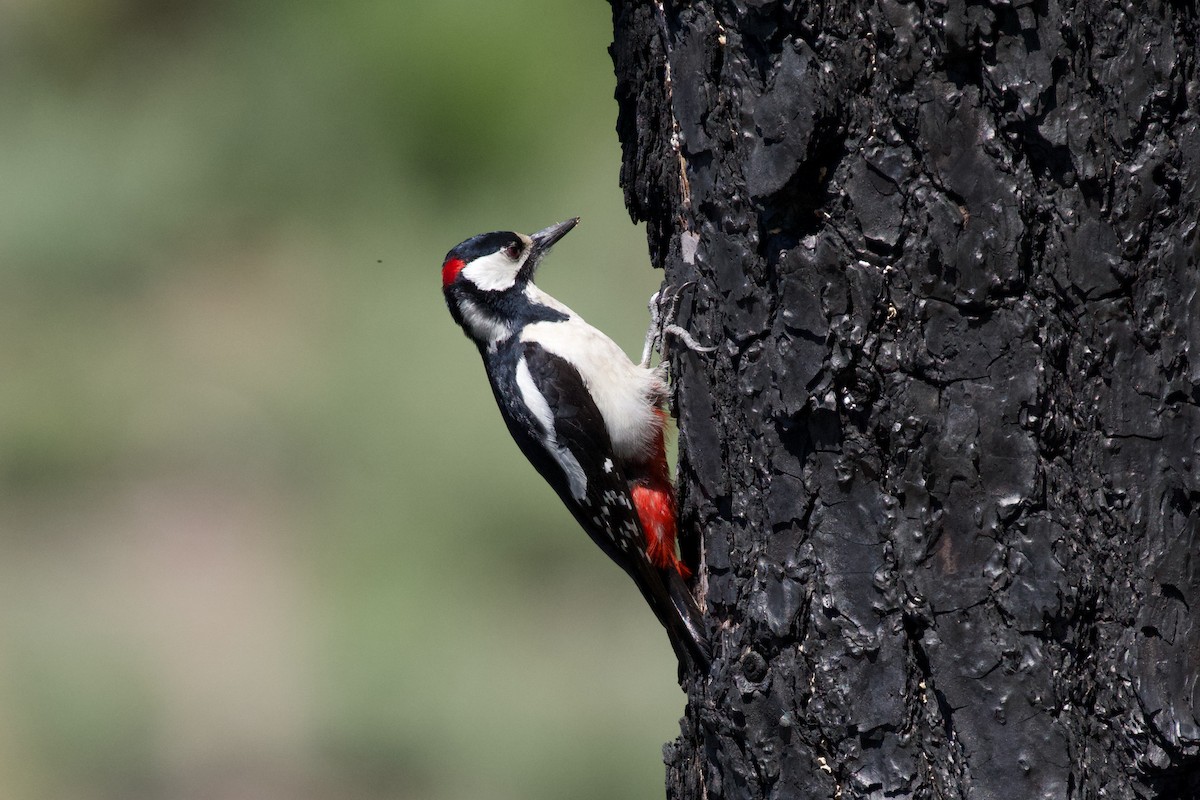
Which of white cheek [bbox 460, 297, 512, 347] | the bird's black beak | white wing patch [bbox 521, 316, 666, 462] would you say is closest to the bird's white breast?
white wing patch [bbox 521, 316, 666, 462]

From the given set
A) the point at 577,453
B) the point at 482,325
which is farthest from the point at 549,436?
the point at 482,325

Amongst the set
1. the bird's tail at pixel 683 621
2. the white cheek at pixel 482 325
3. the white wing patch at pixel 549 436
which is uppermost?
the white cheek at pixel 482 325

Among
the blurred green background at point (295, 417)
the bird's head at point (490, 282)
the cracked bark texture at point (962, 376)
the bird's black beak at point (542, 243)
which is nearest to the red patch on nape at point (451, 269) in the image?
the bird's head at point (490, 282)

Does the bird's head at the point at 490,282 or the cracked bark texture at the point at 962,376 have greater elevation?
the bird's head at the point at 490,282

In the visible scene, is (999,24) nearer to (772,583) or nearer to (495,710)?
(772,583)

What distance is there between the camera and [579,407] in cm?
299

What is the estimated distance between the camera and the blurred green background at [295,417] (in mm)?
4488

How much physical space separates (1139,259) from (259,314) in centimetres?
523

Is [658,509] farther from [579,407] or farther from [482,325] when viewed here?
[482,325]

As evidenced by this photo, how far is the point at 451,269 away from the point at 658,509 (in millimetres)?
1009

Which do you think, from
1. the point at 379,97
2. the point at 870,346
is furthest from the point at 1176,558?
the point at 379,97

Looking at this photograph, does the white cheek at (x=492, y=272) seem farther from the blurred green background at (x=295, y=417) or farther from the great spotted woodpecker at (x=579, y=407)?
the blurred green background at (x=295, y=417)

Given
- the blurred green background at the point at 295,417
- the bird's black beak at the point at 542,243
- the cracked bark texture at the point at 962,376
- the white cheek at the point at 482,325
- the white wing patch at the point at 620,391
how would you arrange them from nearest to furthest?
the cracked bark texture at the point at 962,376, the white wing patch at the point at 620,391, the white cheek at the point at 482,325, the bird's black beak at the point at 542,243, the blurred green background at the point at 295,417

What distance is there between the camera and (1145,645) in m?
1.58
